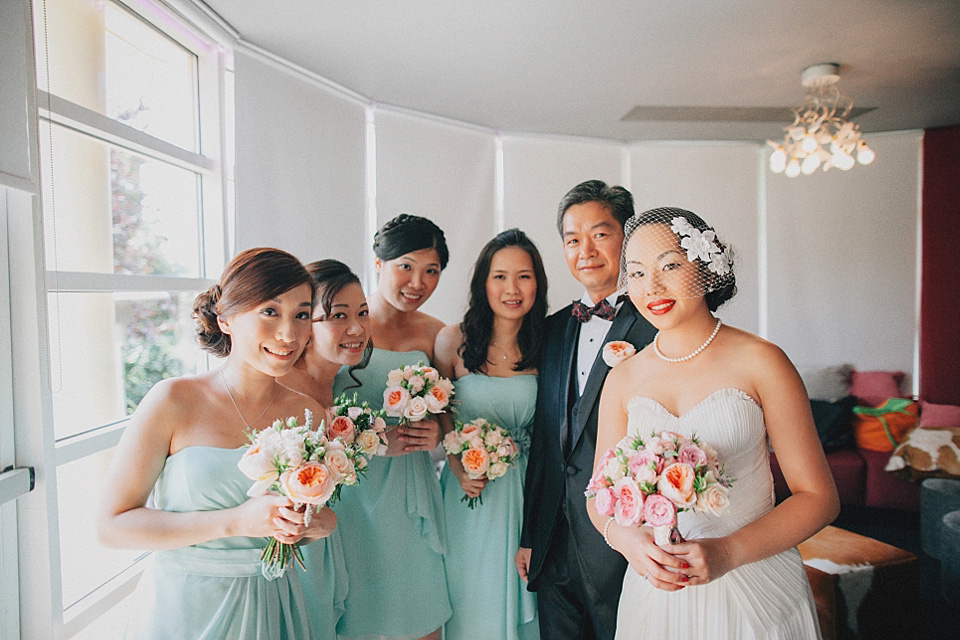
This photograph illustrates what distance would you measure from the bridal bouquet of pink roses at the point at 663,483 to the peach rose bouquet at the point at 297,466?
26.9 inches

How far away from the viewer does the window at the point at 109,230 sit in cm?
217

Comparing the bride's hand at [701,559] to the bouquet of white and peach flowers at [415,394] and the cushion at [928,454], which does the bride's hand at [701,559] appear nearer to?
the bouquet of white and peach flowers at [415,394]

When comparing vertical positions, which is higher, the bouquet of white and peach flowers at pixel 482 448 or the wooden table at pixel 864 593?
the bouquet of white and peach flowers at pixel 482 448

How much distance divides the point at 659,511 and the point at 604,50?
326cm

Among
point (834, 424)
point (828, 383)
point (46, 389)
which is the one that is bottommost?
point (834, 424)

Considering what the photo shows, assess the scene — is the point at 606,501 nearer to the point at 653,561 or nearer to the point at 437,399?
the point at 653,561

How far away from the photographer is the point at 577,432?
6.95 feet

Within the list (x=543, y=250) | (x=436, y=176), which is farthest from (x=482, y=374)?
(x=543, y=250)

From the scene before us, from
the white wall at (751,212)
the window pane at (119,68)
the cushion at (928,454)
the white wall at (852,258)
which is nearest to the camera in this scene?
the window pane at (119,68)

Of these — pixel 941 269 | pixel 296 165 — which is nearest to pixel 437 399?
pixel 296 165

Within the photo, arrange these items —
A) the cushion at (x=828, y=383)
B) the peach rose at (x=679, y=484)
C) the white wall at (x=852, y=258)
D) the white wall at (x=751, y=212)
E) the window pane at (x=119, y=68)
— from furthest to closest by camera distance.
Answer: the white wall at (x=852, y=258), the cushion at (x=828, y=383), the white wall at (x=751, y=212), the window pane at (x=119, y=68), the peach rose at (x=679, y=484)

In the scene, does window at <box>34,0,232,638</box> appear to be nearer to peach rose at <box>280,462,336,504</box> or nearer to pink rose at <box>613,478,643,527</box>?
peach rose at <box>280,462,336,504</box>

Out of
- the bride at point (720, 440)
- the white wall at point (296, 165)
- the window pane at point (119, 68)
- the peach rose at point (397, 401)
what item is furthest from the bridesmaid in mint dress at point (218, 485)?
the white wall at point (296, 165)

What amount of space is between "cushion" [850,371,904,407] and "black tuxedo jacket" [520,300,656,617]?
15.4 feet
